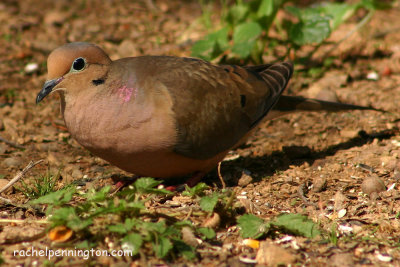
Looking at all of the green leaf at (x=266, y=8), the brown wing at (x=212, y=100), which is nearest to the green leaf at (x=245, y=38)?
the green leaf at (x=266, y=8)

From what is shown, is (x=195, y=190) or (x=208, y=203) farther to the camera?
(x=195, y=190)

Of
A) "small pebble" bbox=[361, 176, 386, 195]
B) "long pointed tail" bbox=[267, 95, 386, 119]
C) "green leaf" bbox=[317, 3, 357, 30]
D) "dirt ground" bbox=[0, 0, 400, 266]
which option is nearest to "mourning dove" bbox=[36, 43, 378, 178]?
"dirt ground" bbox=[0, 0, 400, 266]

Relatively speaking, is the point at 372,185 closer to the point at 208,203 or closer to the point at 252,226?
the point at 252,226

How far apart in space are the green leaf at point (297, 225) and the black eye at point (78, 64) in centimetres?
171

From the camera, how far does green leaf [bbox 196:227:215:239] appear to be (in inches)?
126

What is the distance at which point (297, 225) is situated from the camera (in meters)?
3.30

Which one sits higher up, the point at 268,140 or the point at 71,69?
the point at 71,69

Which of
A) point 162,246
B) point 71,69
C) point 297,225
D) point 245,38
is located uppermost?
point 71,69

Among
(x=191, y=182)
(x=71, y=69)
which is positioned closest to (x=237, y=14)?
(x=191, y=182)

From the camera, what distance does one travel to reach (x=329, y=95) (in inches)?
226

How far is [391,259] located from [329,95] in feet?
9.32

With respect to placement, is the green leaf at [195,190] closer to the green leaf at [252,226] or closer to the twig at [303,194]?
the green leaf at [252,226]

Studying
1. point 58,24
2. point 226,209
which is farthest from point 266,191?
point 58,24

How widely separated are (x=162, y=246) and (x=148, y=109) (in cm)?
117
